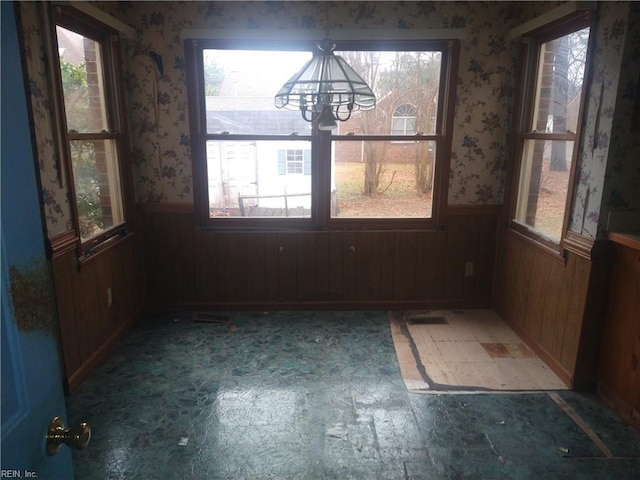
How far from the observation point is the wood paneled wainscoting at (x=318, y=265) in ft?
11.1

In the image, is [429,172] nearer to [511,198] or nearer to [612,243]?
[511,198]

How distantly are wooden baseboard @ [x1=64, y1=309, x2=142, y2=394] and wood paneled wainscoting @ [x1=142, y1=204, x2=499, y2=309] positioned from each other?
0.40m

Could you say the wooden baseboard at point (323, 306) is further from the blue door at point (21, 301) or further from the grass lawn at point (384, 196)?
the blue door at point (21, 301)

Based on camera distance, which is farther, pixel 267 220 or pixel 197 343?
pixel 267 220

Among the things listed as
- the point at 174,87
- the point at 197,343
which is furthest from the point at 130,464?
the point at 174,87

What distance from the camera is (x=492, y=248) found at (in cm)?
345

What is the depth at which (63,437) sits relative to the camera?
0.81 m

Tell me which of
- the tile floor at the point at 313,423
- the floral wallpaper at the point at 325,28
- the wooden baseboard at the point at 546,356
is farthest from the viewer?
the floral wallpaper at the point at 325,28

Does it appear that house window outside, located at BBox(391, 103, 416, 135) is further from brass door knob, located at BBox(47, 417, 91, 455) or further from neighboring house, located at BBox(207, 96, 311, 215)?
brass door knob, located at BBox(47, 417, 91, 455)

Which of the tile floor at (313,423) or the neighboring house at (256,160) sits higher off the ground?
the neighboring house at (256,160)

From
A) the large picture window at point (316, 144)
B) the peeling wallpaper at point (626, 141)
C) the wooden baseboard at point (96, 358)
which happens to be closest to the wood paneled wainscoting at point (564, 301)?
the peeling wallpaper at point (626, 141)

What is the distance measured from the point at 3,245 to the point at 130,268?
8.74 feet

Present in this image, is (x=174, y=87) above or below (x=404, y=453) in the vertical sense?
above

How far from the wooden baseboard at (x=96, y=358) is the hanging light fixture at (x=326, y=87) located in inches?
76.1
